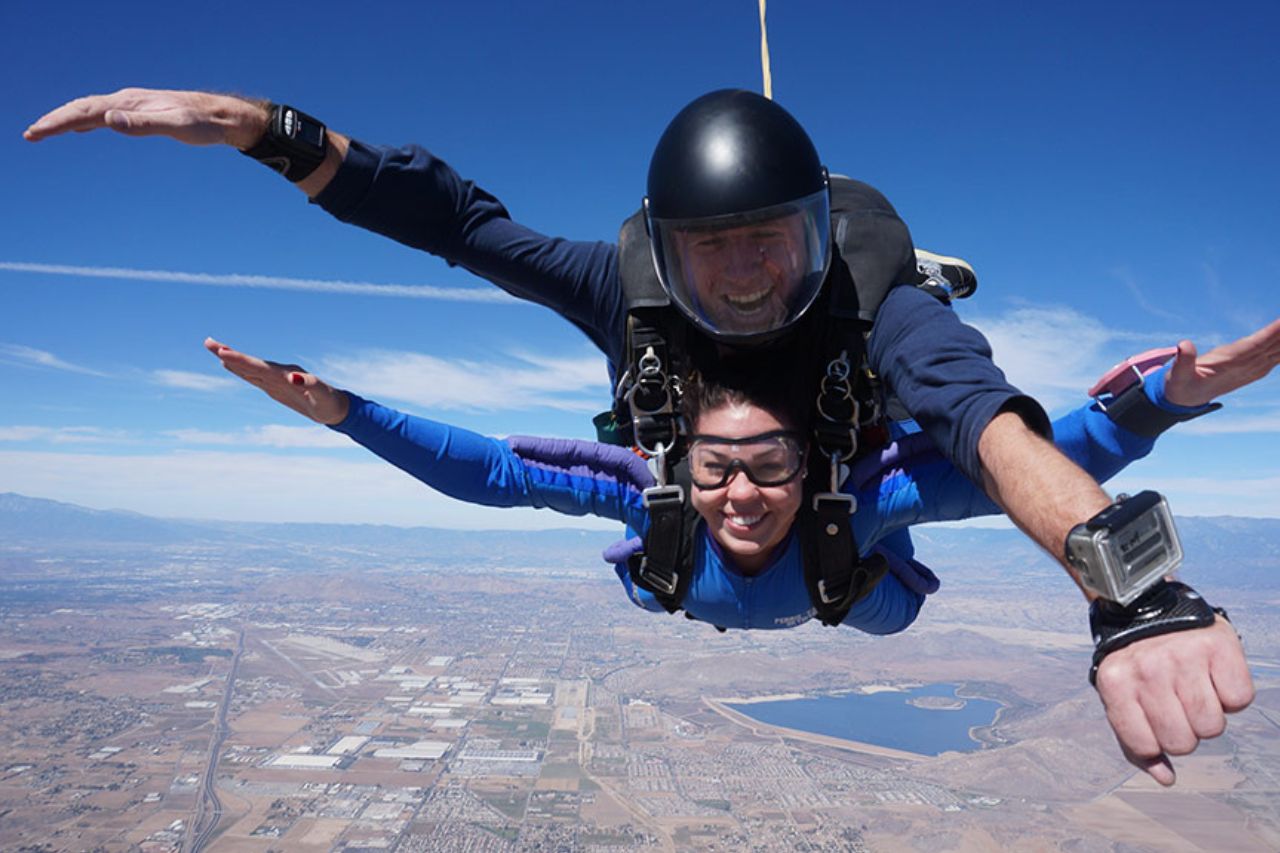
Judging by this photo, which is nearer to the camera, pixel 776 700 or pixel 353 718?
pixel 353 718

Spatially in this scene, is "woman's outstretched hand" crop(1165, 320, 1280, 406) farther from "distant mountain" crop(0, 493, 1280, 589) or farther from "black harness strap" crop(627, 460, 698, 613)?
"distant mountain" crop(0, 493, 1280, 589)

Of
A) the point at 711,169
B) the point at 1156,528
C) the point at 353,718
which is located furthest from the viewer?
the point at 353,718

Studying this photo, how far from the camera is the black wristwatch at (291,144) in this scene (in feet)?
6.84

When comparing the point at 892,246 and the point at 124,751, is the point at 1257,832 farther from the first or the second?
the point at 124,751

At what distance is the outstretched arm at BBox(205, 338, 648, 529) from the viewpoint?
221 centimetres

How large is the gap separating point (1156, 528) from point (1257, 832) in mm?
38507

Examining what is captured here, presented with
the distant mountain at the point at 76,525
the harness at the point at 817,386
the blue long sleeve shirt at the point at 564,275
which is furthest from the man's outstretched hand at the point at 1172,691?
the distant mountain at the point at 76,525

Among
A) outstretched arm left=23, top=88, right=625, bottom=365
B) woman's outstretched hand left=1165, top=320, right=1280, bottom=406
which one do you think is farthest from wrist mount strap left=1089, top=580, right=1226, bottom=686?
outstretched arm left=23, top=88, right=625, bottom=365

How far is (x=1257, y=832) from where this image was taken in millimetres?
27422

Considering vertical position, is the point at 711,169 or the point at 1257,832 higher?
the point at 711,169

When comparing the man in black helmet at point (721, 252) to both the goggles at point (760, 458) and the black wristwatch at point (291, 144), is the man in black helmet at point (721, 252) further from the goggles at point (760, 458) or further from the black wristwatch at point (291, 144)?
the goggles at point (760, 458)

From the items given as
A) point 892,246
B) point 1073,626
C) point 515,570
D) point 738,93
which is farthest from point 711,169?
point 515,570

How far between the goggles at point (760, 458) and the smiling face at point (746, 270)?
0.36 metres

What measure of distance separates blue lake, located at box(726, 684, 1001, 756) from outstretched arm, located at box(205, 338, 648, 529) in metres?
40.7
